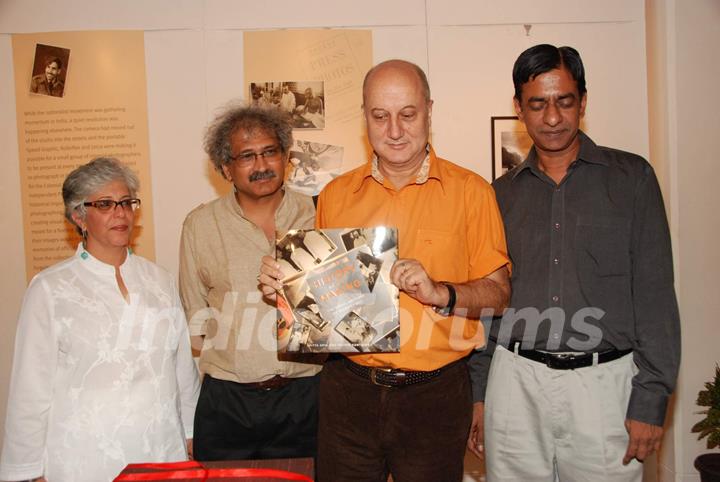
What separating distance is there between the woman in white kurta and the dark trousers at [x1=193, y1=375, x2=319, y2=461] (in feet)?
0.67

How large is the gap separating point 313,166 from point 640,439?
2.47 meters

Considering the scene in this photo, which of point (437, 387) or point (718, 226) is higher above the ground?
point (718, 226)

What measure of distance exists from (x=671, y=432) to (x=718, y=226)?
134cm

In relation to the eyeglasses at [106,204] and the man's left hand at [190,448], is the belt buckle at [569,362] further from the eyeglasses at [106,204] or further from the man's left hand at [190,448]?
the eyeglasses at [106,204]

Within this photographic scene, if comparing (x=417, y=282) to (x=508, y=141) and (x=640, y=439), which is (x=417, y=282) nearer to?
(x=640, y=439)

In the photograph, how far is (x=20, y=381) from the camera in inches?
89.3

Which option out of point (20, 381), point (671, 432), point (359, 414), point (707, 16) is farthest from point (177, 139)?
point (671, 432)

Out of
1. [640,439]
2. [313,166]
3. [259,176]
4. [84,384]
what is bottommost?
[640,439]

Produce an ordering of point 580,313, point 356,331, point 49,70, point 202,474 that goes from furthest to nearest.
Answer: point 49,70 < point 580,313 < point 356,331 < point 202,474

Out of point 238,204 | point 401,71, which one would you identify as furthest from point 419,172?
point 238,204

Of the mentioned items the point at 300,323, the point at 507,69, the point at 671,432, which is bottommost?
the point at 671,432

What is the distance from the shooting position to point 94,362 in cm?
233

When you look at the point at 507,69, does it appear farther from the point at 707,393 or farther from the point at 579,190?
the point at 707,393

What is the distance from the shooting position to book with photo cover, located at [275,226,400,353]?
7.11 ft
